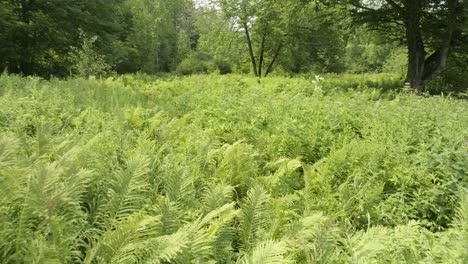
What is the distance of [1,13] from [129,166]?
49.6 ft

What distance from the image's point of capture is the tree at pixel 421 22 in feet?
44.2

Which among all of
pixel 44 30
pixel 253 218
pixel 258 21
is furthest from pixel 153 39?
pixel 253 218

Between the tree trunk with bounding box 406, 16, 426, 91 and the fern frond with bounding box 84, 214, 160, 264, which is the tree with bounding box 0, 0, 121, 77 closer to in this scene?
the tree trunk with bounding box 406, 16, 426, 91

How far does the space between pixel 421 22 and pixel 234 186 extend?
15.5m

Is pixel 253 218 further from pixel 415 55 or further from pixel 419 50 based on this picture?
pixel 419 50

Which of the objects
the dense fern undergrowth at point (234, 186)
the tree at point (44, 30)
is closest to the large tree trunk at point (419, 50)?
the dense fern undergrowth at point (234, 186)

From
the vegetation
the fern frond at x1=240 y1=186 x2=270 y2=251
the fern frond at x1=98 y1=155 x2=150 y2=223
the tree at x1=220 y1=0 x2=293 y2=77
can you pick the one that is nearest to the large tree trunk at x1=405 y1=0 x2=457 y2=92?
the vegetation

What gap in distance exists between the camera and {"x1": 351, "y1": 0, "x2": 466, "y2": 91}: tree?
1348 centimetres

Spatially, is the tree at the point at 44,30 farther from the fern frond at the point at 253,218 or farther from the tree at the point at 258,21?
the fern frond at the point at 253,218

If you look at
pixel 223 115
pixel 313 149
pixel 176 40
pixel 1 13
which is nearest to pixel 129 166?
pixel 313 149

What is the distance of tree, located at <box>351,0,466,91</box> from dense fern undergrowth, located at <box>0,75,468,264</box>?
8.89 metres

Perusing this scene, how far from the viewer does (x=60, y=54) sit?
17766 mm

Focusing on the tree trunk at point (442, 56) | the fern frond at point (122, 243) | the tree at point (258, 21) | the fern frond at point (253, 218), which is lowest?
the fern frond at point (253, 218)

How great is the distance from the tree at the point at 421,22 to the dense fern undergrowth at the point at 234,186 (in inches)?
350
